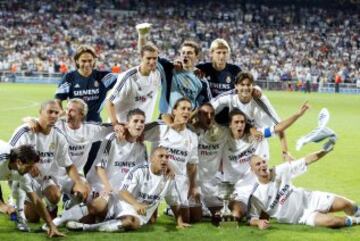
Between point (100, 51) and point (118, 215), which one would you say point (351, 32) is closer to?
point (100, 51)

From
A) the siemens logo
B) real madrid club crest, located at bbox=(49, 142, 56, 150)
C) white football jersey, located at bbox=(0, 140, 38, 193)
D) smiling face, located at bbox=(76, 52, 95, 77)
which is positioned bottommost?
white football jersey, located at bbox=(0, 140, 38, 193)

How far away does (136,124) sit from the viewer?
25.2ft

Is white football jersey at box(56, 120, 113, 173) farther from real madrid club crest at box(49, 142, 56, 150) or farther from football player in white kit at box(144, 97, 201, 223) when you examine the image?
football player in white kit at box(144, 97, 201, 223)

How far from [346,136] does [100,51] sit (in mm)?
31050

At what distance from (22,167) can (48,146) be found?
98 cm

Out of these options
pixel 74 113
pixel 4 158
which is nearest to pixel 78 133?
pixel 74 113

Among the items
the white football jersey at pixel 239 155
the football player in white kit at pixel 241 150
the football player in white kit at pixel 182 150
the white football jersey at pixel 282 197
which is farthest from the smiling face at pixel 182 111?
the white football jersey at pixel 282 197

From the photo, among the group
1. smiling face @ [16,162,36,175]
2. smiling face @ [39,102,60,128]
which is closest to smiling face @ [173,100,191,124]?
smiling face @ [39,102,60,128]

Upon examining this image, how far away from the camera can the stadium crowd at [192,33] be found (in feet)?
144

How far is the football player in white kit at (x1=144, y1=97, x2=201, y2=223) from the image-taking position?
312 inches

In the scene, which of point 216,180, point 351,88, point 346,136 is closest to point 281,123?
point 216,180

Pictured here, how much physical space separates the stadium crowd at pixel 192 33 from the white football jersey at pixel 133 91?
107 feet

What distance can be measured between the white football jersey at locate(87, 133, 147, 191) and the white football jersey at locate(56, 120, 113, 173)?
22 cm

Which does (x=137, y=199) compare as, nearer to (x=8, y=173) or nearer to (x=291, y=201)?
(x=8, y=173)
